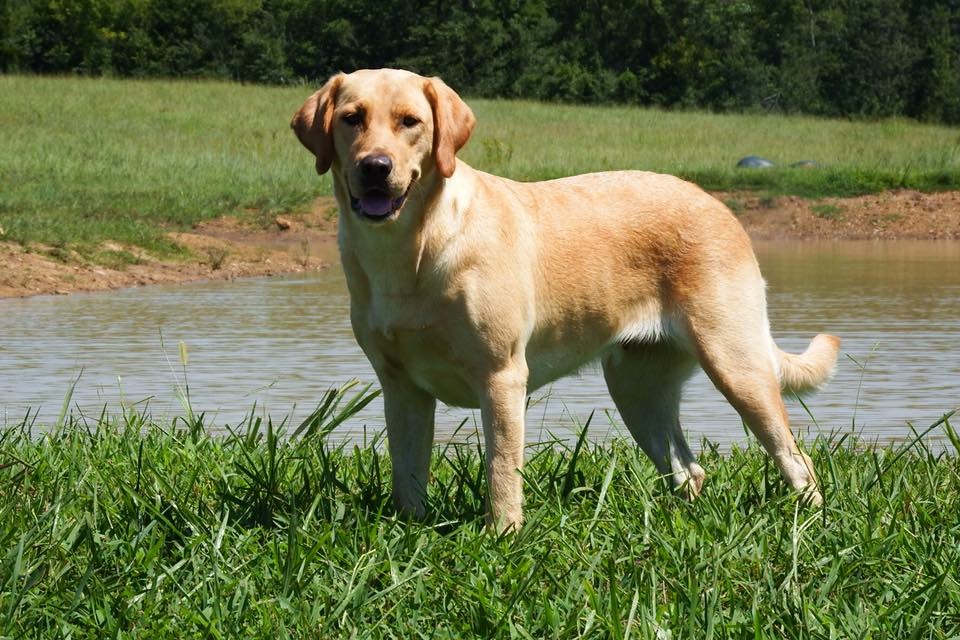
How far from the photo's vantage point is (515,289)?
500 cm

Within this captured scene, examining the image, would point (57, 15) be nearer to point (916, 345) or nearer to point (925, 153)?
point (925, 153)

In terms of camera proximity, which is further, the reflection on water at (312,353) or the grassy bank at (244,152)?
the grassy bank at (244,152)

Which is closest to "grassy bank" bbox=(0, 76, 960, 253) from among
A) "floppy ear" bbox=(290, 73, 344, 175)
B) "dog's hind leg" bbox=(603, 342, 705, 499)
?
"dog's hind leg" bbox=(603, 342, 705, 499)

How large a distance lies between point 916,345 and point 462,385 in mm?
6603

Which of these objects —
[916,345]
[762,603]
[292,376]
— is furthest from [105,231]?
[762,603]

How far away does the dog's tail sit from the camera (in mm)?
5906

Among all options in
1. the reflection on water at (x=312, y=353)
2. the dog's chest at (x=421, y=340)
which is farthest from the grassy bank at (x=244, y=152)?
the dog's chest at (x=421, y=340)

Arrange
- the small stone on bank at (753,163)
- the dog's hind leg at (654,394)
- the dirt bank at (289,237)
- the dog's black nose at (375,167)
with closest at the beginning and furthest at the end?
the dog's black nose at (375,167), the dog's hind leg at (654,394), the dirt bank at (289,237), the small stone on bank at (753,163)

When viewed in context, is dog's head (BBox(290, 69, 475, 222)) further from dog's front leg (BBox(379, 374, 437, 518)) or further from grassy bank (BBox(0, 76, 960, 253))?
grassy bank (BBox(0, 76, 960, 253))

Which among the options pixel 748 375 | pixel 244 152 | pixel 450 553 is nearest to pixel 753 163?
pixel 244 152

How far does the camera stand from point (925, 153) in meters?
29.4

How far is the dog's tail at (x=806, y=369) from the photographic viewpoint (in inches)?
233

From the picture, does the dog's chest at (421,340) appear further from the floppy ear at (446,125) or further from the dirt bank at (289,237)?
the dirt bank at (289,237)

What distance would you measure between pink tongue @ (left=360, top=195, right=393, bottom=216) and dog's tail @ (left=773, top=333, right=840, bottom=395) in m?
1.91
